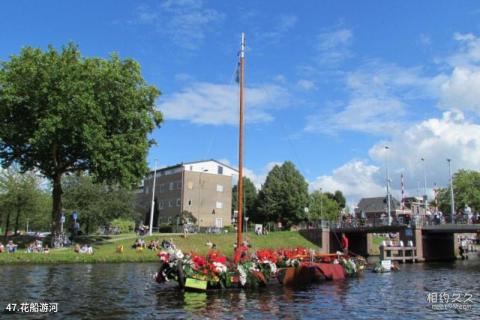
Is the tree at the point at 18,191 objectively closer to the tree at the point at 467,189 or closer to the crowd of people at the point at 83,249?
the crowd of people at the point at 83,249

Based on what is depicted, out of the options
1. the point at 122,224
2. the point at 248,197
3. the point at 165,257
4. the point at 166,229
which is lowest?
the point at 165,257

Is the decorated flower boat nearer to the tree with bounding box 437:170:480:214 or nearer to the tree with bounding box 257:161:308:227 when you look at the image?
the tree with bounding box 257:161:308:227

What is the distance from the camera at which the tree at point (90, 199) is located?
76688mm

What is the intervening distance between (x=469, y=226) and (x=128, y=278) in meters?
38.4

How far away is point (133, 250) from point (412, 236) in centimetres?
3133

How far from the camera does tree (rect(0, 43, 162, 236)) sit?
45.0 meters

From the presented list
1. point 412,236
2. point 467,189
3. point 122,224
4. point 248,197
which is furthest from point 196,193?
point 467,189

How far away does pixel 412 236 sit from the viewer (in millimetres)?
57344

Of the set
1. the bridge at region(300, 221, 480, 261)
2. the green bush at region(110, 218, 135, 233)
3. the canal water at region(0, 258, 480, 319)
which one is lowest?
the canal water at region(0, 258, 480, 319)

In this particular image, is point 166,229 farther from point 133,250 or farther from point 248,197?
point 248,197

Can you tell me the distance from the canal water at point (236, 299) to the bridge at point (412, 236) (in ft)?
90.0

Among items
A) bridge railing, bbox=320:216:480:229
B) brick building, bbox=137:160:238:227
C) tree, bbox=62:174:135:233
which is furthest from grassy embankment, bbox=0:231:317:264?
brick building, bbox=137:160:238:227

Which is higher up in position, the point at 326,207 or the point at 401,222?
the point at 326,207

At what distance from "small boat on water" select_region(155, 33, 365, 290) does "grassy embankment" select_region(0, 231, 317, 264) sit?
19371mm
